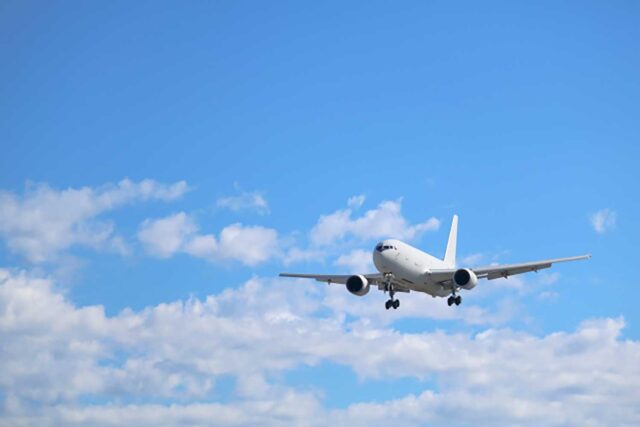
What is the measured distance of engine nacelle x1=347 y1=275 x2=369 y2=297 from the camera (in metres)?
68.3

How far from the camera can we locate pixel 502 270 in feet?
220


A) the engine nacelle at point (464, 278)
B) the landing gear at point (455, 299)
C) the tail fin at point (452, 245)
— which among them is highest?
the tail fin at point (452, 245)

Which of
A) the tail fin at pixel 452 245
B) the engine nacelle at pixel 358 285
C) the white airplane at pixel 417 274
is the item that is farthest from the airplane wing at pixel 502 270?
the tail fin at pixel 452 245

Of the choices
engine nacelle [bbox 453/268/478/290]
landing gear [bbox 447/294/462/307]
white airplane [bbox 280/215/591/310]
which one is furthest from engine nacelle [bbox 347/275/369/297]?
engine nacelle [bbox 453/268/478/290]

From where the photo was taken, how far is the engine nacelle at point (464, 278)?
65.4 metres

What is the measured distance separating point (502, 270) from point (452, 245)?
1999cm

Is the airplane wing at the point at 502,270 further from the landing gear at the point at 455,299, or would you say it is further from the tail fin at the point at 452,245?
the tail fin at the point at 452,245

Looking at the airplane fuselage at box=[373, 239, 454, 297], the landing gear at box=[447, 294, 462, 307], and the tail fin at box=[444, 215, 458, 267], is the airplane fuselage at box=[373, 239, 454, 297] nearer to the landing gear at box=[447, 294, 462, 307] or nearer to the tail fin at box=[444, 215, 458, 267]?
the landing gear at box=[447, 294, 462, 307]

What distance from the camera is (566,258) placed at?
65.3 m

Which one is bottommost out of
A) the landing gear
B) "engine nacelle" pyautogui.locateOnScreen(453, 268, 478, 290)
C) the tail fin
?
the landing gear

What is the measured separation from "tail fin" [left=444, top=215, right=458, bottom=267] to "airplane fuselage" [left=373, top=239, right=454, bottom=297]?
1799 centimetres

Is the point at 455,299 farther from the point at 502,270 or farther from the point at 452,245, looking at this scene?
the point at 452,245

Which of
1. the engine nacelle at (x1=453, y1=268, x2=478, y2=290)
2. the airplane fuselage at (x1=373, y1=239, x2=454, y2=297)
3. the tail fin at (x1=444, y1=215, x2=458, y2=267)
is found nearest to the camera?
the airplane fuselage at (x1=373, y1=239, x2=454, y2=297)

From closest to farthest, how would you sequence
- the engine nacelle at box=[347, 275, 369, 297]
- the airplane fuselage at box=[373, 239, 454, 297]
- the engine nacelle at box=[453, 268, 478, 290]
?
the airplane fuselage at box=[373, 239, 454, 297], the engine nacelle at box=[453, 268, 478, 290], the engine nacelle at box=[347, 275, 369, 297]
